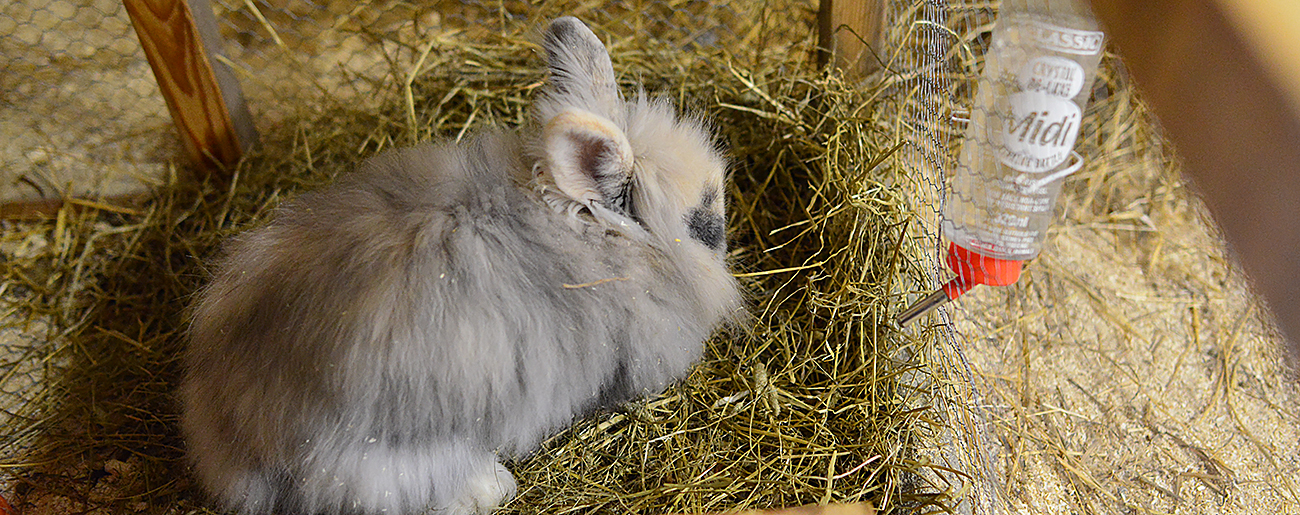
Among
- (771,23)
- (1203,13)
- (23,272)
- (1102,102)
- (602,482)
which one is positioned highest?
(1203,13)

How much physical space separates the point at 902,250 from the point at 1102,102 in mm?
1473

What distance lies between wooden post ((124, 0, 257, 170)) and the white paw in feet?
4.67

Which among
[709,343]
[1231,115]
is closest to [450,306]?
[709,343]

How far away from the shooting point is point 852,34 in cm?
250

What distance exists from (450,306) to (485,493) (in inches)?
22.6

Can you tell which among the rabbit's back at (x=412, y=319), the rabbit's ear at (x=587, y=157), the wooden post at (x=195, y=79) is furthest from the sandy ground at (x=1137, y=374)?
the wooden post at (x=195, y=79)

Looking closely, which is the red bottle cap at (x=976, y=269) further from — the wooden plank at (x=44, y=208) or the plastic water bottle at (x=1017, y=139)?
the wooden plank at (x=44, y=208)

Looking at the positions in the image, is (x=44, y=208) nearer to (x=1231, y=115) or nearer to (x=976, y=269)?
(x=976, y=269)

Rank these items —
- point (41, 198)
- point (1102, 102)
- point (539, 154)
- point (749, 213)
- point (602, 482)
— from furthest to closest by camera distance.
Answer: point (1102, 102) < point (41, 198) < point (749, 213) < point (602, 482) < point (539, 154)

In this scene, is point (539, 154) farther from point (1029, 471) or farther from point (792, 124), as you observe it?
point (1029, 471)

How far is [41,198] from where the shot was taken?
8.72ft

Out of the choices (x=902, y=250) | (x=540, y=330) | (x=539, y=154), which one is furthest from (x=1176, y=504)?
(x=539, y=154)

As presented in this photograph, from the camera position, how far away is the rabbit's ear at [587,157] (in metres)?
1.46

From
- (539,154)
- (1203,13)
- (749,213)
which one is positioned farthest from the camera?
(749,213)
